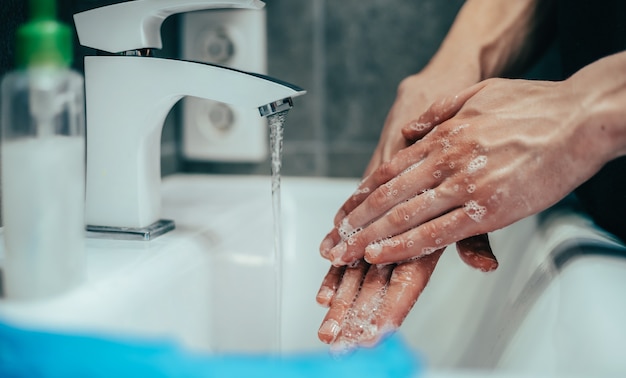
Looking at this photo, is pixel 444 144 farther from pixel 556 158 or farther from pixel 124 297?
pixel 124 297

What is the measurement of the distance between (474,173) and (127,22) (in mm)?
353

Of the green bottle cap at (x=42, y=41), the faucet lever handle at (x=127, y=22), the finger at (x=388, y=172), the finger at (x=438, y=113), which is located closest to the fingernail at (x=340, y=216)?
the finger at (x=388, y=172)

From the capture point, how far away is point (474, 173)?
50 cm

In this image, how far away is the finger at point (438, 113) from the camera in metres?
0.58

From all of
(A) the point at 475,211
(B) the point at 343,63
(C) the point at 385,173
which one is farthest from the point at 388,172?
(B) the point at 343,63

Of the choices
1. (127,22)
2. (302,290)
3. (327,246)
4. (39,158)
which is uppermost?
(127,22)

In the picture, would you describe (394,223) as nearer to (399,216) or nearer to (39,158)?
(399,216)

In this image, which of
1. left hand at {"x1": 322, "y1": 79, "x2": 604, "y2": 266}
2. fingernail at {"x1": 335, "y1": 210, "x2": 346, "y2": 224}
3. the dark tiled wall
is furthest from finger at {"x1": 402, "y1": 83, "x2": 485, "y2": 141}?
the dark tiled wall

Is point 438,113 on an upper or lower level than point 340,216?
upper

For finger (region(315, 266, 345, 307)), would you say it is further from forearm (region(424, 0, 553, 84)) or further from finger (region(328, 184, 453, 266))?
forearm (region(424, 0, 553, 84))

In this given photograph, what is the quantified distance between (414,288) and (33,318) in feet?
1.05

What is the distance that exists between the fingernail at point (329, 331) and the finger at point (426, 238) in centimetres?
7

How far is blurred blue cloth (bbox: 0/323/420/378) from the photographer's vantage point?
0.27 meters

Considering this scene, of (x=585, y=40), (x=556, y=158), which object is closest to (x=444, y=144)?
(x=556, y=158)
